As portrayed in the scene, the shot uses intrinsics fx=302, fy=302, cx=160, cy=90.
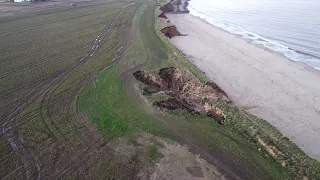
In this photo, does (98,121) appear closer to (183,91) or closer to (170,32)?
(183,91)

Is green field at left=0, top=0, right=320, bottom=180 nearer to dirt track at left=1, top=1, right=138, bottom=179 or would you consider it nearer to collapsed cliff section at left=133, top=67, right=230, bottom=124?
dirt track at left=1, top=1, right=138, bottom=179

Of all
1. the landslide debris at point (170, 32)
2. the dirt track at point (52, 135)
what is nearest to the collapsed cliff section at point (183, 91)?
the dirt track at point (52, 135)

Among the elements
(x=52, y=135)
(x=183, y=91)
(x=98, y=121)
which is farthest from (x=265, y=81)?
(x=52, y=135)

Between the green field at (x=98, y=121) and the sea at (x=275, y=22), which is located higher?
the green field at (x=98, y=121)

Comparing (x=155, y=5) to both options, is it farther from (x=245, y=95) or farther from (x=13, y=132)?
(x=13, y=132)

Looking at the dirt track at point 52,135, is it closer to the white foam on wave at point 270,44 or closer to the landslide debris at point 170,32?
the landslide debris at point 170,32
